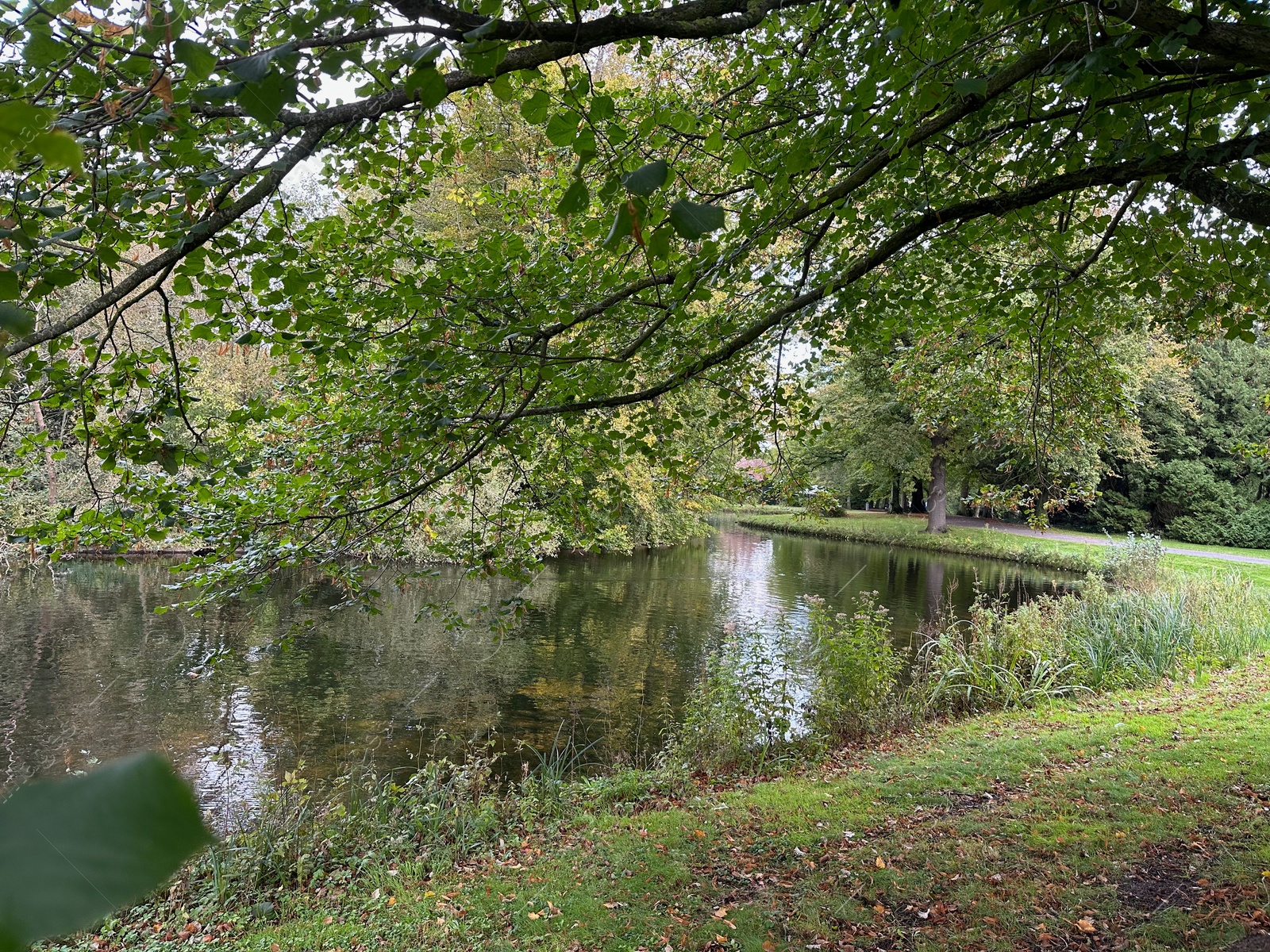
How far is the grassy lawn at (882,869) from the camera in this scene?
151 inches

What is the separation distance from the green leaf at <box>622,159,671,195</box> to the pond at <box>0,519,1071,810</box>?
4478 millimetres

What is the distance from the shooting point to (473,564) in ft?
16.8

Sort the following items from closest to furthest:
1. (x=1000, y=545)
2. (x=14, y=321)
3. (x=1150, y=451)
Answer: (x=14, y=321)
(x=1000, y=545)
(x=1150, y=451)

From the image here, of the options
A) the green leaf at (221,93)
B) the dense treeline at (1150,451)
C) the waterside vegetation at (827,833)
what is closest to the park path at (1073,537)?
the dense treeline at (1150,451)

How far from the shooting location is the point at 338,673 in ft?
32.9

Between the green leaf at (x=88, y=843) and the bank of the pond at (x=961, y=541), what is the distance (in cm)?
1787

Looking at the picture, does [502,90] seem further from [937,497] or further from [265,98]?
[937,497]

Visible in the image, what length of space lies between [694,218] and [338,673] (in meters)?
10.4

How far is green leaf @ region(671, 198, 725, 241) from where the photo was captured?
0.97 m

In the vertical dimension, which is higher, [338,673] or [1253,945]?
[1253,945]

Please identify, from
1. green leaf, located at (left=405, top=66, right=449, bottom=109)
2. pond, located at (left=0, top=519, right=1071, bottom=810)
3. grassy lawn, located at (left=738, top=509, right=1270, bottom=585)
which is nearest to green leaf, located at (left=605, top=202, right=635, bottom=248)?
green leaf, located at (left=405, top=66, right=449, bottom=109)

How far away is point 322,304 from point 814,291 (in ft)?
9.51

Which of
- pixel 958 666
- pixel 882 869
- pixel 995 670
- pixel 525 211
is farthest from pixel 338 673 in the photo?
pixel 995 670

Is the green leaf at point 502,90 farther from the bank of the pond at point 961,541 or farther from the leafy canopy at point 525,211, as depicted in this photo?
the bank of the pond at point 961,541
